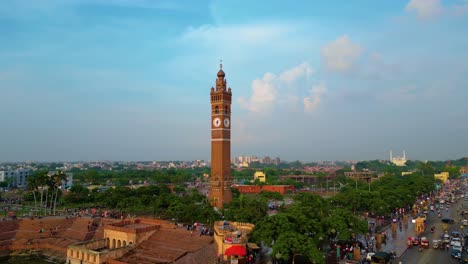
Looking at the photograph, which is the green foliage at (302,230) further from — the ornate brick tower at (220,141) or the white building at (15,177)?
the white building at (15,177)

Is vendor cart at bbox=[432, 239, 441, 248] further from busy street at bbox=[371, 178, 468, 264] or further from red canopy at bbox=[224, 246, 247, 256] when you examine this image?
red canopy at bbox=[224, 246, 247, 256]

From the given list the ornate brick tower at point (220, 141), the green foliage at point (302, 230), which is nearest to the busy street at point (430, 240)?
the green foliage at point (302, 230)

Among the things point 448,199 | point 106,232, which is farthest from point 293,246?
point 448,199

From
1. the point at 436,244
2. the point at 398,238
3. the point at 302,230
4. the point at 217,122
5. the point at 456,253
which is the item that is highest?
the point at 217,122

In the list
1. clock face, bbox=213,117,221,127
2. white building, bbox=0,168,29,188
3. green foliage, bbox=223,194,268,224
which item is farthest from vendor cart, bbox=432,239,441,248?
white building, bbox=0,168,29,188

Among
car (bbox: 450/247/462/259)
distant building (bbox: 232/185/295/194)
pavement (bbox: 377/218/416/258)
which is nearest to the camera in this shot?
car (bbox: 450/247/462/259)

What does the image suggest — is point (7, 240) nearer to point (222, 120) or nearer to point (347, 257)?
point (222, 120)

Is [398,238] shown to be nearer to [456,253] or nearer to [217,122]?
[456,253]

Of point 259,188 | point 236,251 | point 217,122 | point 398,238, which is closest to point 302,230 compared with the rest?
point 236,251
